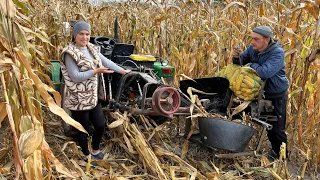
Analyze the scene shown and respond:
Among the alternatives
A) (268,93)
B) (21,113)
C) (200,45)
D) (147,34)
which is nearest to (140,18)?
(147,34)

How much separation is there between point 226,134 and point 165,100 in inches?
26.0

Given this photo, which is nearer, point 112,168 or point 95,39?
point 112,168

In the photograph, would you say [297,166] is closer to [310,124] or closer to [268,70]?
[310,124]

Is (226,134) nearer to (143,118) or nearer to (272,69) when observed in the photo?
(272,69)

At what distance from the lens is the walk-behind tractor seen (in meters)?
2.97

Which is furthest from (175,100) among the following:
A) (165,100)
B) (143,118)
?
(143,118)

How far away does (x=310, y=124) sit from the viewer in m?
3.65

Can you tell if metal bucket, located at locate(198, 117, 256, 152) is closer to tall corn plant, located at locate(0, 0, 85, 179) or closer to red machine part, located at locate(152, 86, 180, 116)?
red machine part, located at locate(152, 86, 180, 116)

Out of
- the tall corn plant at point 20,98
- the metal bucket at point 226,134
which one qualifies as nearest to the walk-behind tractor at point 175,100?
the metal bucket at point 226,134

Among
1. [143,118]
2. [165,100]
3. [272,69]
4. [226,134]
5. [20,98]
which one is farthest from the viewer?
[143,118]

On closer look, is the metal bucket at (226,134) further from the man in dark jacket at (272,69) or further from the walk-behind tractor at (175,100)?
the man in dark jacket at (272,69)

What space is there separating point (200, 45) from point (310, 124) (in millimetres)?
1893

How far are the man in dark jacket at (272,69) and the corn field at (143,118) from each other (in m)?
0.17

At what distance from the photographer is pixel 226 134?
306cm
